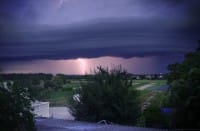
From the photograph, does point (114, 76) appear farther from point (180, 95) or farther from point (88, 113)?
point (180, 95)

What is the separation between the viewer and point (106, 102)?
46.0ft

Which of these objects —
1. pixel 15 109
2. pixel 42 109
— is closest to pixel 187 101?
pixel 15 109

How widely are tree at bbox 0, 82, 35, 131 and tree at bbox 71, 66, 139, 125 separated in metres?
8.09

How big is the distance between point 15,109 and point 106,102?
345 inches

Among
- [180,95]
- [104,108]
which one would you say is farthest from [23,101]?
[104,108]

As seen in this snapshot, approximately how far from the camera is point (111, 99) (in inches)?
555

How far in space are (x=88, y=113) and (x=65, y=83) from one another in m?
5.20

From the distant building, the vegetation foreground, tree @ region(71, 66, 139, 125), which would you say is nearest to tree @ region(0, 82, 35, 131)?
the vegetation foreground

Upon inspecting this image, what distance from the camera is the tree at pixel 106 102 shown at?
1390cm

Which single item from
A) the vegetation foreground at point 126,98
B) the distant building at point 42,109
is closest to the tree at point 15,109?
the vegetation foreground at point 126,98

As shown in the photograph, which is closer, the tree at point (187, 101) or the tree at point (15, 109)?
the tree at point (15, 109)

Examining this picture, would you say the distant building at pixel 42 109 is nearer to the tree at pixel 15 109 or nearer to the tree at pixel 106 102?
the tree at pixel 106 102

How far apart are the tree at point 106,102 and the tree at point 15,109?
26.5ft

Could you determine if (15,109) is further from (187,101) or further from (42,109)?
(42,109)
